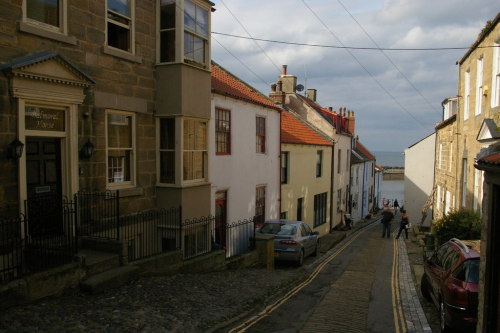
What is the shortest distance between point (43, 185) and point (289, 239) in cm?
903

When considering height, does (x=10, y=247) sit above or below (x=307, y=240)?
above

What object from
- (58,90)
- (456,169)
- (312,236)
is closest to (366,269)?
(312,236)

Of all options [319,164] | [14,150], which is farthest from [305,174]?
[14,150]

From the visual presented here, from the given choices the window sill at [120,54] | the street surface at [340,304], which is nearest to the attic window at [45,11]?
the window sill at [120,54]

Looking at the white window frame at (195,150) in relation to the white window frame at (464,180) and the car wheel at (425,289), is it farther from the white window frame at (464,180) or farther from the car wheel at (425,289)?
the white window frame at (464,180)

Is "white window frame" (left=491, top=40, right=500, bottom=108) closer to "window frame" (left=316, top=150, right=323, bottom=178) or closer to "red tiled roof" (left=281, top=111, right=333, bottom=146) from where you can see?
"red tiled roof" (left=281, top=111, right=333, bottom=146)

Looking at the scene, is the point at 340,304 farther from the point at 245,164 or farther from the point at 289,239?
the point at 245,164

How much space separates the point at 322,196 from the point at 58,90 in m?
22.4

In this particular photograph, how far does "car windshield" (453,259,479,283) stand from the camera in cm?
775

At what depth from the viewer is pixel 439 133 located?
28.3 metres

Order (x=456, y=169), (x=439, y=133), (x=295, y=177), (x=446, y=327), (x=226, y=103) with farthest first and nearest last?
(x=439, y=133) < (x=295, y=177) < (x=456, y=169) < (x=226, y=103) < (x=446, y=327)

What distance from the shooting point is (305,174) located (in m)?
25.0

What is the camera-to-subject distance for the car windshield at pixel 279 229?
15906 millimetres

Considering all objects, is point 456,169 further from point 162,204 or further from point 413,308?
point 162,204
